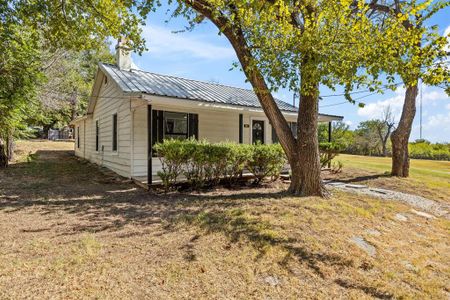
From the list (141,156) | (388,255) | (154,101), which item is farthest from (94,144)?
(388,255)

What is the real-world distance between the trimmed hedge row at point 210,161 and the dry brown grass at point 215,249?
1.07 m

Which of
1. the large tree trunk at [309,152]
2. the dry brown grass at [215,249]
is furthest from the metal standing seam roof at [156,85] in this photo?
the dry brown grass at [215,249]

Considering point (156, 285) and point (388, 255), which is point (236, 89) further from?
point (156, 285)

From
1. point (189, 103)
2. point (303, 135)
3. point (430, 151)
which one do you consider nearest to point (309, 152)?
point (303, 135)

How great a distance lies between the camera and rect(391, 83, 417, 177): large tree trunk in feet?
35.4

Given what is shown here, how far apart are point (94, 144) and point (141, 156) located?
5939mm

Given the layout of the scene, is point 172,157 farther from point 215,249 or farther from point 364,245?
point 364,245

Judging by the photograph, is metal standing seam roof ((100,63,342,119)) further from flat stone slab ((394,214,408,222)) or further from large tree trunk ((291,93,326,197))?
flat stone slab ((394,214,408,222))

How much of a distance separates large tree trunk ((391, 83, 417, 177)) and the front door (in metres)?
5.31

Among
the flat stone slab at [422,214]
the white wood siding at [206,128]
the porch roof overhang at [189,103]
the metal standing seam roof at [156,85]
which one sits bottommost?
the flat stone slab at [422,214]

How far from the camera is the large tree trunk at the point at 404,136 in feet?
35.4

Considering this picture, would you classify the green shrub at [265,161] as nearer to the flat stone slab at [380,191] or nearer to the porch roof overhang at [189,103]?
the porch roof overhang at [189,103]

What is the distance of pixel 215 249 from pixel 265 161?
15.7 ft

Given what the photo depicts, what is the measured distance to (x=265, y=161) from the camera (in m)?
8.14
